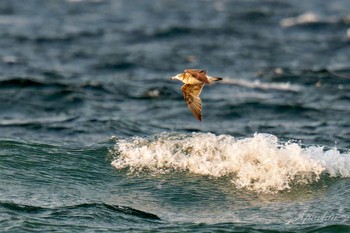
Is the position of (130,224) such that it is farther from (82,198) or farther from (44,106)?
(44,106)

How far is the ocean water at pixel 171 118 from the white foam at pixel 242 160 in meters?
0.02

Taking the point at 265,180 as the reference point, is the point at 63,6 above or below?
above

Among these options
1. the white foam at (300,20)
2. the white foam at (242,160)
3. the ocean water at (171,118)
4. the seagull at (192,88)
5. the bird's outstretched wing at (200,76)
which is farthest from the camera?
the white foam at (300,20)

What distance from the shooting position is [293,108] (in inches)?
748

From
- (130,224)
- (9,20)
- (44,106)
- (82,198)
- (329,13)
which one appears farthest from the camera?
(329,13)

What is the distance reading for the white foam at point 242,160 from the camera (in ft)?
40.6

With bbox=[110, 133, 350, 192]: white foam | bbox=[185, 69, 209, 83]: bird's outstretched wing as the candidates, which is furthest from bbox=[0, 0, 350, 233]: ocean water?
bbox=[185, 69, 209, 83]: bird's outstretched wing

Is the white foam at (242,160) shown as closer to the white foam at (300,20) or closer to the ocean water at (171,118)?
the ocean water at (171,118)

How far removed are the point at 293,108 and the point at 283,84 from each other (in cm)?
232

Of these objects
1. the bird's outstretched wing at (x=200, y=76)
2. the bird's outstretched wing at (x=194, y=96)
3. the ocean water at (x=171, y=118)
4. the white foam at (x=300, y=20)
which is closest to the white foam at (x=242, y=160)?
the ocean water at (x=171, y=118)

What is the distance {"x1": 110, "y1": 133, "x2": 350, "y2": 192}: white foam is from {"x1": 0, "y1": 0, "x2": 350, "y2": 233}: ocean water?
0.07ft

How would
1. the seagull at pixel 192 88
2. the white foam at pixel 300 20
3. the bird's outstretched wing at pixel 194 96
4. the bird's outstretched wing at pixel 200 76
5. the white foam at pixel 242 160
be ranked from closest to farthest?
the bird's outstretched wing at pixel 200 76, the seagull at pixel 192 88, the bird's outstretched wing at pixel 194 96, the white foam at pixel 242 160, the white foam at pixel 300 20

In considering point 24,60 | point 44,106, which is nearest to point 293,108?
point 44,106

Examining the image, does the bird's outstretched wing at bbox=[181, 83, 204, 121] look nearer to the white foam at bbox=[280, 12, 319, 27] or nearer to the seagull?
the seagull
